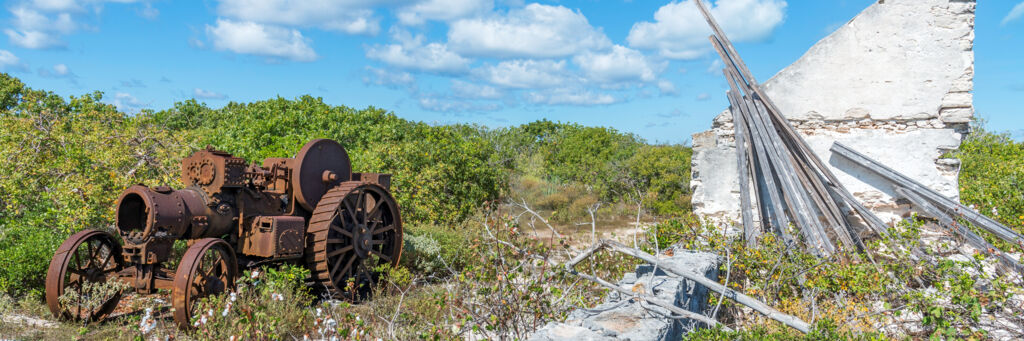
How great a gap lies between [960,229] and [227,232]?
795 cm

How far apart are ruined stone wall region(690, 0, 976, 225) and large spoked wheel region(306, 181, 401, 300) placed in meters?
5.42

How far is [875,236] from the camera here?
7.48 meters

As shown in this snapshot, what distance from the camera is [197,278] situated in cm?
550

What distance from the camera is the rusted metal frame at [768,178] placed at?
749 centimetres

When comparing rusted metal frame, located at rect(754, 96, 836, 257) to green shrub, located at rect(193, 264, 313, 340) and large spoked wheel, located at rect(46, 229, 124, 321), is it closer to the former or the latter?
green shrub, located at rect(193, 264, 313, 340)

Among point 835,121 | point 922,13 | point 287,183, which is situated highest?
point 922,13

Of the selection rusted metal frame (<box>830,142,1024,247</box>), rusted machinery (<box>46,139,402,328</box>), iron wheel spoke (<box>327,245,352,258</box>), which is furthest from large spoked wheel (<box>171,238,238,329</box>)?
rusted metal frame (<box>830,142,1024,247</box>)

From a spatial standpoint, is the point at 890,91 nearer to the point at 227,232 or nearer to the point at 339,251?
the point at 339,251

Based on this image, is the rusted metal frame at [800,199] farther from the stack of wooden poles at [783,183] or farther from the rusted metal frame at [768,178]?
the rusted metal frame at [768,178]

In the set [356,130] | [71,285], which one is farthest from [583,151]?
[71,285]

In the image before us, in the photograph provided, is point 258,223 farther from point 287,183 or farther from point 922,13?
point 922,13

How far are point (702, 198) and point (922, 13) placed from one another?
3.55 meters

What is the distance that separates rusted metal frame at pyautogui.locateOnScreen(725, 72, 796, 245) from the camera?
24.6 feet

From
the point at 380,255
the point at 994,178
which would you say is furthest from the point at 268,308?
the point at 994,178
